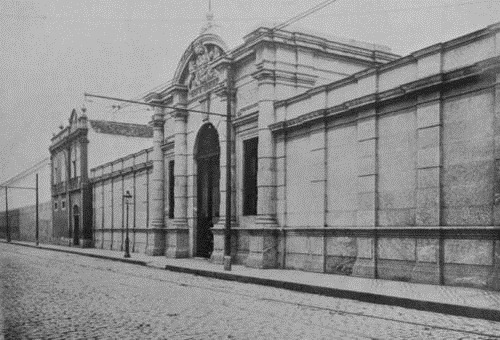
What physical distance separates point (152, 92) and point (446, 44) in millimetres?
17358

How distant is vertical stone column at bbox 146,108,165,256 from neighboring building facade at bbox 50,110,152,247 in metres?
14.0

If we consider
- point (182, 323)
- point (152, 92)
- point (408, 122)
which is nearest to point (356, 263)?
point (408, 122)

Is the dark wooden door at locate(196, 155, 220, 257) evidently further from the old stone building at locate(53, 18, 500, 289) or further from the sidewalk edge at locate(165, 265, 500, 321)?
the sidewalk edge at locate(165, 265, 500, 321)

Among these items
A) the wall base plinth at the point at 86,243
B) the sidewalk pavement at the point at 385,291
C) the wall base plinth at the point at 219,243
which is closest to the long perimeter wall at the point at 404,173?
the sidewalk pavement at the point at 385,291

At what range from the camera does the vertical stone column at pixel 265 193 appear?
17.9m

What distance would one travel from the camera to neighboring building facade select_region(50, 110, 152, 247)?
4016 cm

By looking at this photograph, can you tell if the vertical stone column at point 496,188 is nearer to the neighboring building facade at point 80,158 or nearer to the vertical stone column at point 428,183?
the vertical stone column at point 428,183

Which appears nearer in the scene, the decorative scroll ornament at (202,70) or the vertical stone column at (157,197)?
the decorative scroll ornament at (202,70)

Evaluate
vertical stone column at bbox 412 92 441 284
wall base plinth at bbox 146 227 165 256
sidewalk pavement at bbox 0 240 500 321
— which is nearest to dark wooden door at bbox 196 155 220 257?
wall base plinth at bbox 146 227 165 256

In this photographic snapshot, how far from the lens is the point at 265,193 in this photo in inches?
720

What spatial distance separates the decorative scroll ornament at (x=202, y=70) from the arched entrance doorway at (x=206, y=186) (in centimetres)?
175

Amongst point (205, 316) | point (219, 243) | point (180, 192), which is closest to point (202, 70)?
point (180, 192)

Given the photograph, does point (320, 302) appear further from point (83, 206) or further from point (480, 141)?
point (83, 206)

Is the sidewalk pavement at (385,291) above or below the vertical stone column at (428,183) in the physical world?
below
